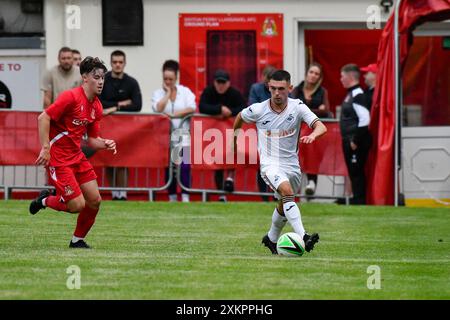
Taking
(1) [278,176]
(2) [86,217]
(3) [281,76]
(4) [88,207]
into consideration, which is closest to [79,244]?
(2) [86,217]

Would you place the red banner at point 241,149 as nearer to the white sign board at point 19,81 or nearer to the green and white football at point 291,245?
the white sign board at point 19,81

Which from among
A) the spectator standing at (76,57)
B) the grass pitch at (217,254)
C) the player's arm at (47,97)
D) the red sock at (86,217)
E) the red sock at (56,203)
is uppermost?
the spectator standing at (76,57)

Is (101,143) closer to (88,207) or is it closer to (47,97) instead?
(88,207)

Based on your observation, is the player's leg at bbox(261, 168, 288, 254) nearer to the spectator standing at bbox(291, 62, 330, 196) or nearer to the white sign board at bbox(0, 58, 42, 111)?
the spectator standing at bbox(291, 62, 330, 196)

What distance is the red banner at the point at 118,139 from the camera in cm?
2012

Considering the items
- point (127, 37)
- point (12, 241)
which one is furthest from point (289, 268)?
point (127, 37)

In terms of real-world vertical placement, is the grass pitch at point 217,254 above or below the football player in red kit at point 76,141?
below

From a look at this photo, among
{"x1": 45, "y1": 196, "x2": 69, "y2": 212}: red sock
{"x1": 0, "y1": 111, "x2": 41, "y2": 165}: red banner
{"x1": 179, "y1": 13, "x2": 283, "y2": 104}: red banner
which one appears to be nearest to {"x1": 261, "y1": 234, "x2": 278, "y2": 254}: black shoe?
{"x1": 45, "y1": 196, "x2": 69, "y2": 212}: red sock

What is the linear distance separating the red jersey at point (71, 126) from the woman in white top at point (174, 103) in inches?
267

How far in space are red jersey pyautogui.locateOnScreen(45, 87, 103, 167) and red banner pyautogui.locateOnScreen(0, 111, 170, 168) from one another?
6586 mm

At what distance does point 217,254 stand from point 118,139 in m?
7.27

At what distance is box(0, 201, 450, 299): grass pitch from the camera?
1062 centimetres

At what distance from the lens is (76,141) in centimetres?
1353

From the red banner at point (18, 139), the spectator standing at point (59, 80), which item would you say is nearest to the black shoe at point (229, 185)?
the spectator standing at point (59, 80)
